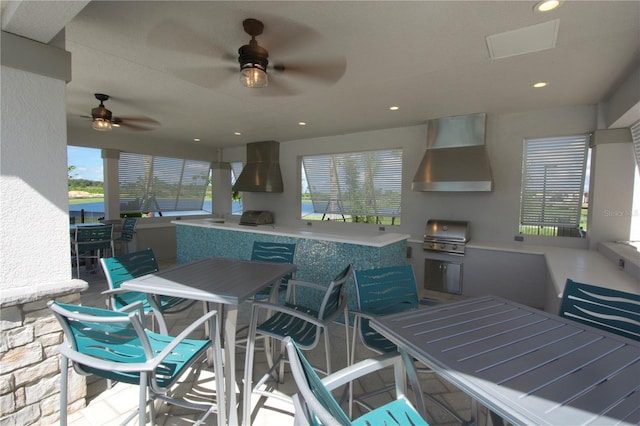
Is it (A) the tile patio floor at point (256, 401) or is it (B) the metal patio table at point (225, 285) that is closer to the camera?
(B) the metal patio table at point (225, 285)

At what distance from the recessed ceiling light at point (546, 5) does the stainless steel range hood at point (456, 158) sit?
2343 mm

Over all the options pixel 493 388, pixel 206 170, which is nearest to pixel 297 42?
pixel 493 388

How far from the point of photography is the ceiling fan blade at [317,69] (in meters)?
2.19

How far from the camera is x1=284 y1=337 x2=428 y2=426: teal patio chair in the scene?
749 mm

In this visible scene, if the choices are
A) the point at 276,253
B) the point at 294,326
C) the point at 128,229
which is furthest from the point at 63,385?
the point at 128,229

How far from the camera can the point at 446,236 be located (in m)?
4.07

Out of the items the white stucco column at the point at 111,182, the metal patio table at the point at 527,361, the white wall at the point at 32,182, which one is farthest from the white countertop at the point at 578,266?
the white stucco column at the point at 111,182

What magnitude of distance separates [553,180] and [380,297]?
3.36m

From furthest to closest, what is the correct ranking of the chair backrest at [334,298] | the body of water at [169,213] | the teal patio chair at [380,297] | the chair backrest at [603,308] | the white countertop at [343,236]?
the body of water at [169,213] → the white countertop at [343,236] → the teal patio chair at [380,297] → the chair backrest at [334,298] → the chair backrest at [603,308]

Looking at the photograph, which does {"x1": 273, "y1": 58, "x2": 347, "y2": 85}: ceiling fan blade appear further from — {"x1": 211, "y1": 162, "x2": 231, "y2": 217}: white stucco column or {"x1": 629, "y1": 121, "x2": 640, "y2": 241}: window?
{"x1": 211, "y1": 162, "x2": 231, "y2": 217}: white stucco column

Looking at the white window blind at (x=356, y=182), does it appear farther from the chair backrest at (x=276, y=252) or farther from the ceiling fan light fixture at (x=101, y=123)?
the ceiling fan light fixture at (x=101, y=123)

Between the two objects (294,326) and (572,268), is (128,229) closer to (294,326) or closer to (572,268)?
(294,326)

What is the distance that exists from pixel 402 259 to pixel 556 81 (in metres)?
2.25

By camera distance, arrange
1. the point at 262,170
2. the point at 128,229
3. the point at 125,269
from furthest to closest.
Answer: the point at 262,170
the point at 128,229
the point at 125,269
